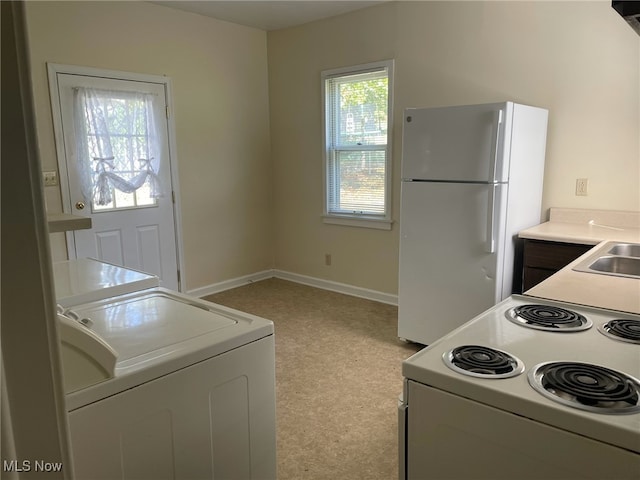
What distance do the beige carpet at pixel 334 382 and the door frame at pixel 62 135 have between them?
2.49 feet

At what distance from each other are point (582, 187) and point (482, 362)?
8.90 feet

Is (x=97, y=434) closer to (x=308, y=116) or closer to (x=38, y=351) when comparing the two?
(x=38, y=351)

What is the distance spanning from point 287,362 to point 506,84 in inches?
104

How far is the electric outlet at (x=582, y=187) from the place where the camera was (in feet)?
10.7

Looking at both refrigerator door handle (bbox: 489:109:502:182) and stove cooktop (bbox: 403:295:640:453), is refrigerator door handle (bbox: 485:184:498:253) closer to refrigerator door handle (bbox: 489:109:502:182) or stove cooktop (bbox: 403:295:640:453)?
refrigerator door handle (bbox: 489:109:502:182)

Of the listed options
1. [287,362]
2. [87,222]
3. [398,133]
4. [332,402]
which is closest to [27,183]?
[87,222]

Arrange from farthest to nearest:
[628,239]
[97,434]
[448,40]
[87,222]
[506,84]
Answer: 1. [448,40]
2. [506,84]
3. [628,239]
4. [97,434]
5. [87,222]

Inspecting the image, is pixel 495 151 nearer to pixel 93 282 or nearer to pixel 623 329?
pixel 623 329

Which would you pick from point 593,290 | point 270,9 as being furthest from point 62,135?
point 593,290

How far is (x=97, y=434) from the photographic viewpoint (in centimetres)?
115

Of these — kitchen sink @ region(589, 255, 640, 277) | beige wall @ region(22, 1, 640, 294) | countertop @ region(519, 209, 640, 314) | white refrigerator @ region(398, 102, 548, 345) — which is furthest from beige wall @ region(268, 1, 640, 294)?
kitchen sink @ region(589, 255, 640, 277)

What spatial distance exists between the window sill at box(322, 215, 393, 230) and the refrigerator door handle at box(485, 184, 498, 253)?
1.49 meters

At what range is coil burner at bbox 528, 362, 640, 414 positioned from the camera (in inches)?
35.9

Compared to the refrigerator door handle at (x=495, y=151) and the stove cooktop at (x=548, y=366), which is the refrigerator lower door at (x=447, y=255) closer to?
the refrigerator door handle at (x=495, y=151)
